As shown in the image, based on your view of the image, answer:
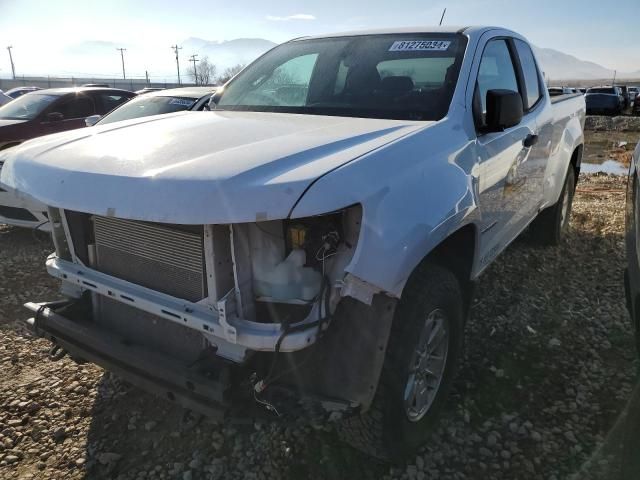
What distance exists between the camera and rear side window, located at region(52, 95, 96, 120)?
775 centimetres

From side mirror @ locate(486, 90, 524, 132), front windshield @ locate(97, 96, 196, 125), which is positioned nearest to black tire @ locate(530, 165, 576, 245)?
side mirror @ locate(486, 90, 524, 132)

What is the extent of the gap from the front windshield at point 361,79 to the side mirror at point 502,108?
22 cm

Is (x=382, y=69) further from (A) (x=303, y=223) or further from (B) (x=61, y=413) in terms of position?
(B) (x=61, y=413)

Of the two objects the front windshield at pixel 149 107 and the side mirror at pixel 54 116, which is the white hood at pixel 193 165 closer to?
the front windshield at pixel 149 107

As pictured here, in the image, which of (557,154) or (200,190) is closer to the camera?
(200,190)

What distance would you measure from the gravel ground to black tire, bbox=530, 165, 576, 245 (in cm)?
122

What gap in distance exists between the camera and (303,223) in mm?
1871

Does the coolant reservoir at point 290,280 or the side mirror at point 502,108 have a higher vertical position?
the side mirror at point 502,108

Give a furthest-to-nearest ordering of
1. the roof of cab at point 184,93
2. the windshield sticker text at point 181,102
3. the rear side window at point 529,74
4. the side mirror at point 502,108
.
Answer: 1. the roof of cab at point 184,93
2. the windshield sticker text at point 181,102
3. the rear side window at point 529,74
4. the side mirror at point 502,108

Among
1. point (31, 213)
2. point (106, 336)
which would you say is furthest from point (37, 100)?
point (106, 336)

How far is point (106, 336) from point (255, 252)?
0.88m

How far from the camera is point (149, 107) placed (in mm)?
6512

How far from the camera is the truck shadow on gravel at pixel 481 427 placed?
7.84 ft

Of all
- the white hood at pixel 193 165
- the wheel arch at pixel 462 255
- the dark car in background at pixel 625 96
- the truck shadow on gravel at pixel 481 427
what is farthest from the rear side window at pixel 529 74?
the dark car in background at pixel 625 96
